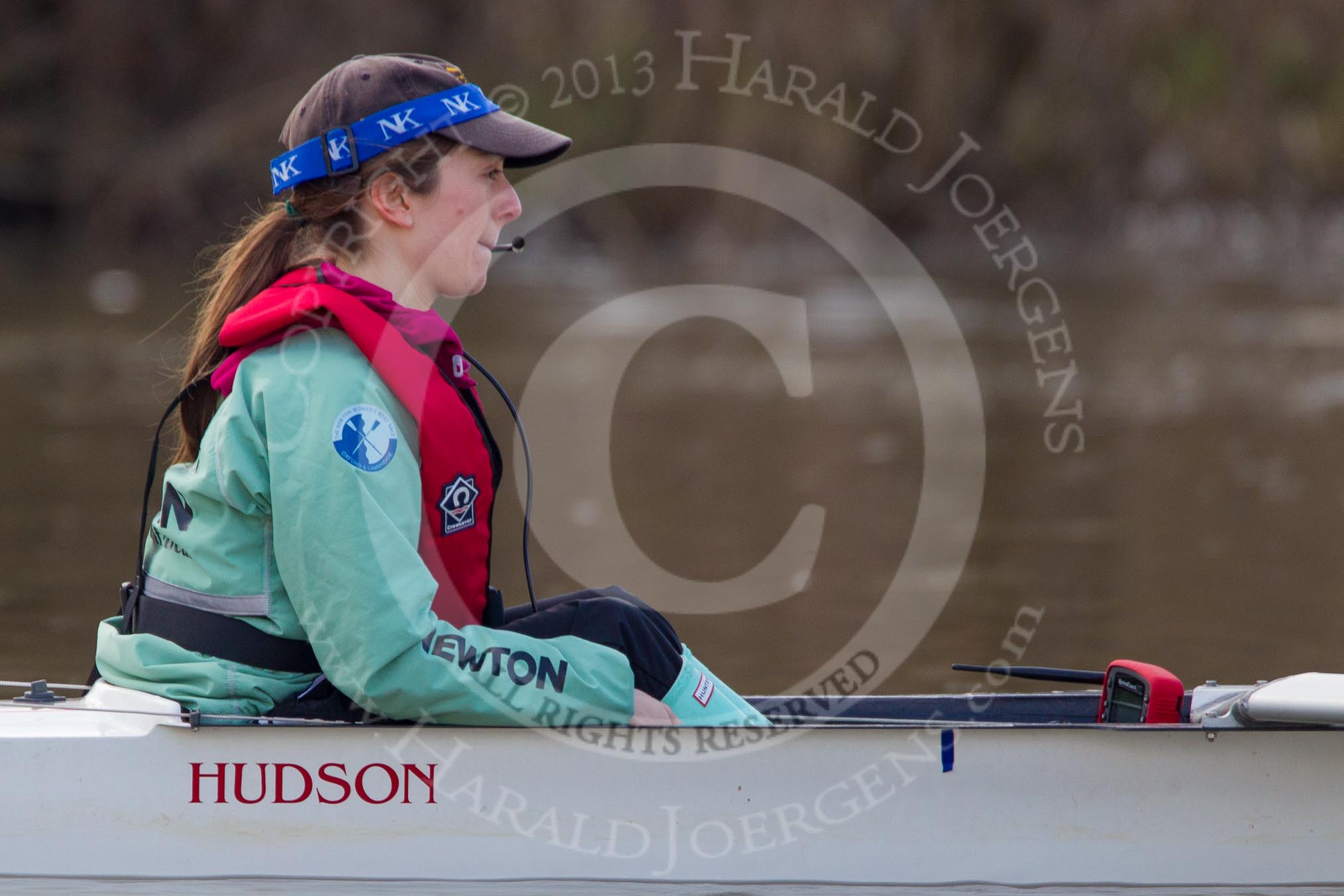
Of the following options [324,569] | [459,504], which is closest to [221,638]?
[324,569]

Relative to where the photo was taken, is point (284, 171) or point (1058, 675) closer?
point (284, 171)

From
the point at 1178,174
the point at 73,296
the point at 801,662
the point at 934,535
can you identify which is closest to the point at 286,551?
the point at 801,662

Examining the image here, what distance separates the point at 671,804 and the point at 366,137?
4.04 ft

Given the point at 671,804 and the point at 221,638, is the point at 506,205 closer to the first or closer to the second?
the point at 221,638

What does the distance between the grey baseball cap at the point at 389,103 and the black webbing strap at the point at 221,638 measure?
29.8 inches

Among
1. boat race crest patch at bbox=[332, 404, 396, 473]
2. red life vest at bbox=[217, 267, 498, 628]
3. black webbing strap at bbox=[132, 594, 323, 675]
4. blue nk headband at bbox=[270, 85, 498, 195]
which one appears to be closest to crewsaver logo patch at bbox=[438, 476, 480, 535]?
red life vest at bbox=[217, 267, 498, 628]

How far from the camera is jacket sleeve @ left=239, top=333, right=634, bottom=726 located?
264cm

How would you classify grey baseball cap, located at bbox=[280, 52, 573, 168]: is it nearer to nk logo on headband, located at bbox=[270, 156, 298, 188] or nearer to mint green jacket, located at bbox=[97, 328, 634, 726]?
nk logo on headband, located at bbox=[270, 156, 298, 188]

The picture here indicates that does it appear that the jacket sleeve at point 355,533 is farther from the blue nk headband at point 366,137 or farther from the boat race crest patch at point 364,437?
the blue nk headband at point 366,137

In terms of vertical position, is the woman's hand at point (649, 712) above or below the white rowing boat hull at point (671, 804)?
above

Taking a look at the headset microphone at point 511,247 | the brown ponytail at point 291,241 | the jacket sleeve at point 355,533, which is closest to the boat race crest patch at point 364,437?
the jacket sleeve at point 355,533

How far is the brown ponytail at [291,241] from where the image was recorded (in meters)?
2.82

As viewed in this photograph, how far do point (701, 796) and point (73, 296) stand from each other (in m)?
14.4

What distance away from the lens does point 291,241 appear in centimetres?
294
